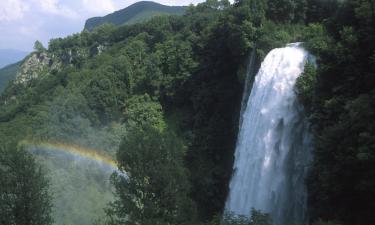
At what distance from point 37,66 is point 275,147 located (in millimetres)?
83555

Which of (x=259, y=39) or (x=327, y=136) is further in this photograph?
(x=259, y=39)

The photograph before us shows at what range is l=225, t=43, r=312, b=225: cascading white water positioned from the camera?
81.0 ft

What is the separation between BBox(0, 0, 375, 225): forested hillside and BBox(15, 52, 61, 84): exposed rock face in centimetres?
2367

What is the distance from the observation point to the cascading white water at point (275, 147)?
2469 centimetres

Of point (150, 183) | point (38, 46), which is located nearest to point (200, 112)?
point (150, 183)

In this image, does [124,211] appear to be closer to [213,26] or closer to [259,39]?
[259,39]

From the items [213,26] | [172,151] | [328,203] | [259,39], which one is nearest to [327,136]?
[328,203]

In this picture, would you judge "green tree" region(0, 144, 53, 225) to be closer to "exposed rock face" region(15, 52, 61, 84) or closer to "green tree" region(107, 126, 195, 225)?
"green tree" region(107, 126, 195, 225)

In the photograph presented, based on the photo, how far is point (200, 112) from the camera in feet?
141

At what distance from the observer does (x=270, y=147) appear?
1045 inches

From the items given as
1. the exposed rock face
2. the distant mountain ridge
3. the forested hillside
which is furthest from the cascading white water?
the distant mountain ridge

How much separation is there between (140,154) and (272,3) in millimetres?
23190

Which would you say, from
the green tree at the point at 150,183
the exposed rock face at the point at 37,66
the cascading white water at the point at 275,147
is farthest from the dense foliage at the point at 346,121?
the exposed rock face at the point at 37,66

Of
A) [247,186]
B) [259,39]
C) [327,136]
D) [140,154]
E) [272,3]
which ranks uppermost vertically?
[272,3]
